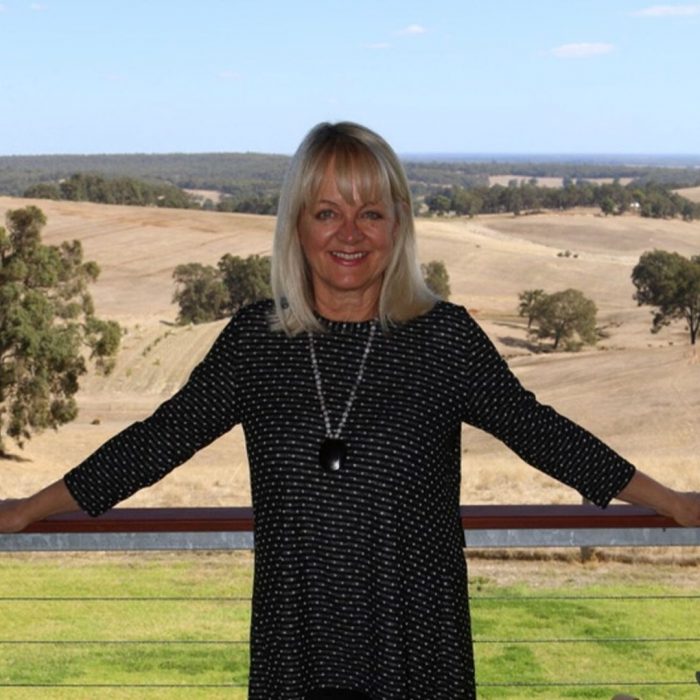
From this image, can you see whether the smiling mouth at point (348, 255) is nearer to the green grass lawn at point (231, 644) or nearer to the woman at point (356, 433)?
the woman at point (356, 433)

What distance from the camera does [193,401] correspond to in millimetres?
1800

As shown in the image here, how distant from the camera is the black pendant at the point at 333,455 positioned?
168 cm

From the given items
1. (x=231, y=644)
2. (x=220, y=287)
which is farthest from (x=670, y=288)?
(x=231, y=644)

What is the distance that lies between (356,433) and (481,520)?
1.42 ft

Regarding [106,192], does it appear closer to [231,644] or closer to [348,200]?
[231,644]

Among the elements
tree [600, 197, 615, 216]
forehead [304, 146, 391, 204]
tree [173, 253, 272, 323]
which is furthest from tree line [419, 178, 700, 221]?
forehead [304, 146, 391, 204]

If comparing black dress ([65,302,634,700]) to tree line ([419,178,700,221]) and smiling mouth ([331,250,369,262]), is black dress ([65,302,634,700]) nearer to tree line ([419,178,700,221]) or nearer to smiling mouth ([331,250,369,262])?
smiling mouth ([331,250,369,262])

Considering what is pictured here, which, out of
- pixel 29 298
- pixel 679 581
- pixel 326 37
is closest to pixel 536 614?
pixel 679 581

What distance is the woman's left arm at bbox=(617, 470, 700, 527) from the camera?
1.85 metres

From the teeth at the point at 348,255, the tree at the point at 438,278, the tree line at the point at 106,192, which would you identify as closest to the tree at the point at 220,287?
the tree at the point at 438,278

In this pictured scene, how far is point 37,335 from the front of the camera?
21.3 m

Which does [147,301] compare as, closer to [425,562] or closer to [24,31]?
[425,562]

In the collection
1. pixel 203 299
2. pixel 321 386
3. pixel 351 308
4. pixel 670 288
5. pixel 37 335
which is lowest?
pixel 203 299

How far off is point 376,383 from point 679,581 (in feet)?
23.7
